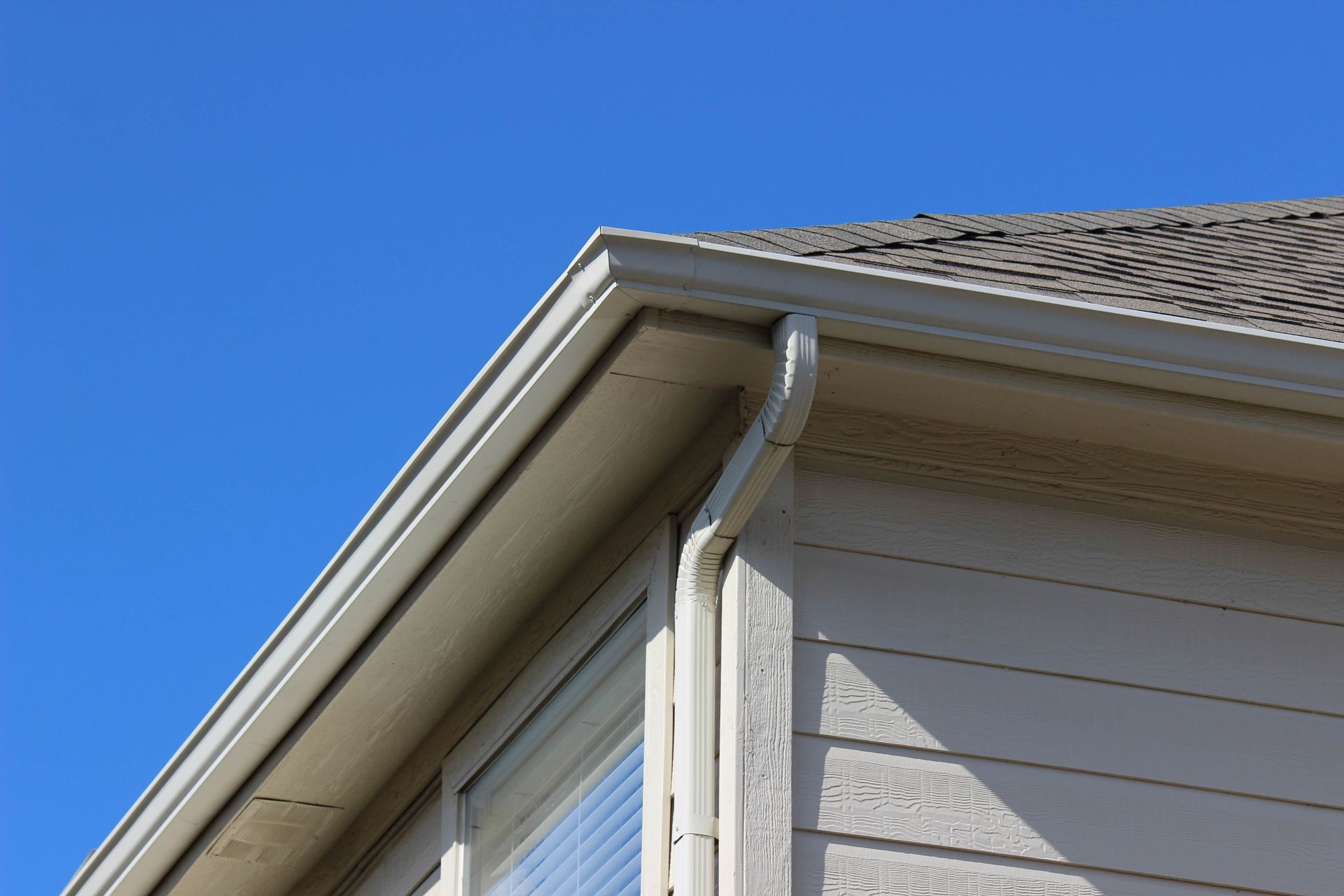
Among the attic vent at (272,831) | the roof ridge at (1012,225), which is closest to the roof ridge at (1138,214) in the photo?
the roof ridge at (1012,225)

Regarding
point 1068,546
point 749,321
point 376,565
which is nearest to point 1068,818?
point 1068,546

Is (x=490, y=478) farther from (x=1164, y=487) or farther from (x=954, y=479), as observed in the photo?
(x=1164, y=487)

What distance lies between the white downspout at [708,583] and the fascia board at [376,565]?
32 centimetres

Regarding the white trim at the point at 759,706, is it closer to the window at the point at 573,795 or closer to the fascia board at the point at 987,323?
the fascia board at the point at 987,323

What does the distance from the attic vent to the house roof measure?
2.13m

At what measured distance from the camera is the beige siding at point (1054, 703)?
3143mm

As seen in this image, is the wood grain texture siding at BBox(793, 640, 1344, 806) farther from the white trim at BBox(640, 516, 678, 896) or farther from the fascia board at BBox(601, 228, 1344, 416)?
the fascia board at BBox(601, 228, 1344, 416)

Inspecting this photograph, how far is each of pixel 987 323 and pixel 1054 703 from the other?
771mm

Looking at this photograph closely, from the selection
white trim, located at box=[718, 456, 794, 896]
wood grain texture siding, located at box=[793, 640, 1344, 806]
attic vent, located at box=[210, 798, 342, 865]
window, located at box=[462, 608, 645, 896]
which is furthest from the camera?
attic vent, located at box=[210, 798, 342, 865]

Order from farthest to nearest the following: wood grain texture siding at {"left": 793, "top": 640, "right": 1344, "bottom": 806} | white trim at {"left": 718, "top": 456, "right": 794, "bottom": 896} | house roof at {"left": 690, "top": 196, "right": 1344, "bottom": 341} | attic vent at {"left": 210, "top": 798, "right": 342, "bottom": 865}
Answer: attic vent at {"left": 210, "top": 798, "right": 342, "bottom": 865} < house roof at {"left": 690, "top": 196, "right": 1344, "bottom": 341} < wood grain texture siding at {"left": 793, "top": 640, "right": 1344, "bottom": 806} < white trim at {"left": 718, "top": 456, "right": 794, "bottom": 896}

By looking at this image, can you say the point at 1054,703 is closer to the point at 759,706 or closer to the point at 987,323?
the point at 759,706

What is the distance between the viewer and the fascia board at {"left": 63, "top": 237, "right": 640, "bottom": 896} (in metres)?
3.23

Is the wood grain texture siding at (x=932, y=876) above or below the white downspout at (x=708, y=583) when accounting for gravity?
below

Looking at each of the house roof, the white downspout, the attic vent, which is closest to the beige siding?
the white downspout
